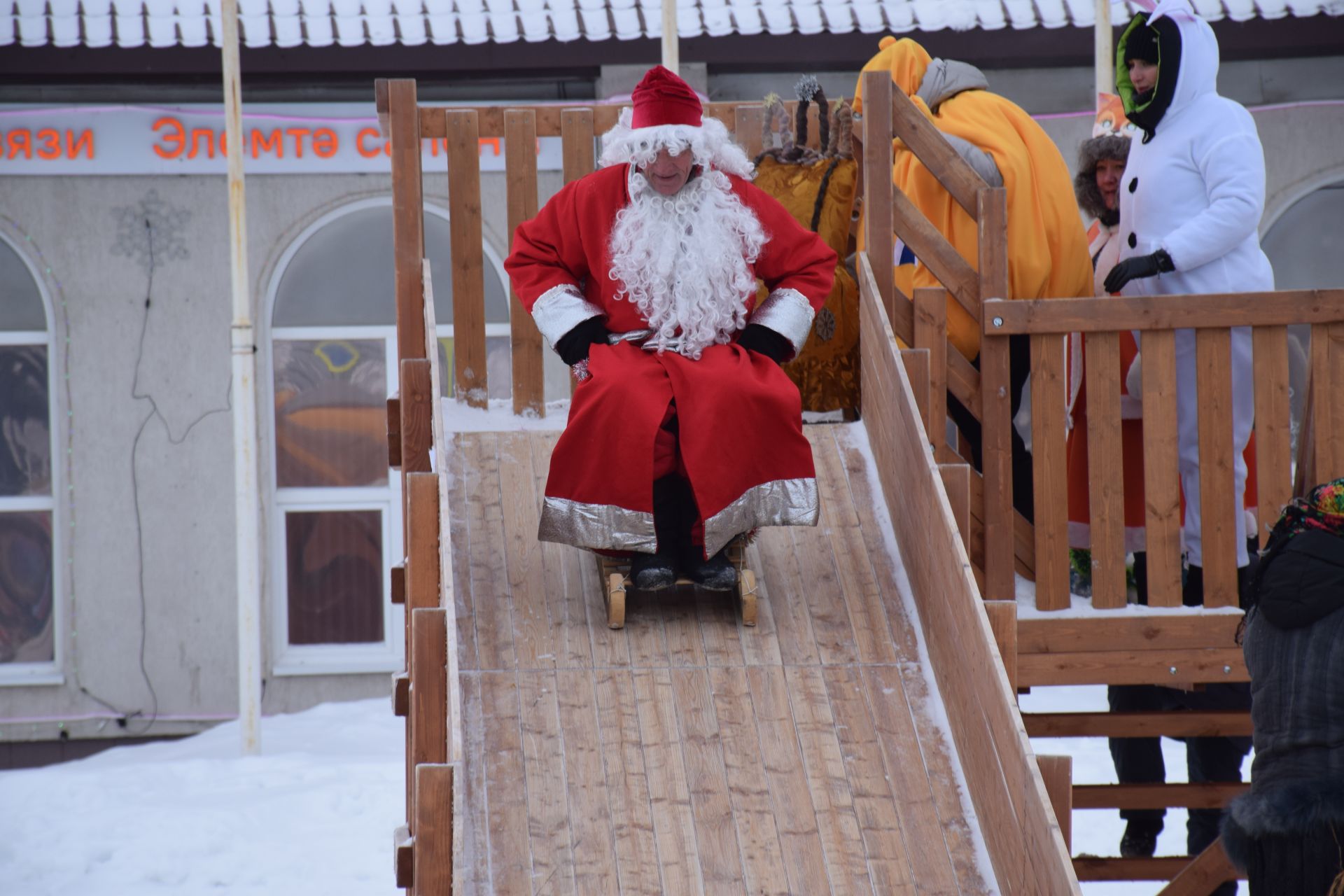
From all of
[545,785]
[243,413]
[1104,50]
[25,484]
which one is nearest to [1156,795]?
[545,785]

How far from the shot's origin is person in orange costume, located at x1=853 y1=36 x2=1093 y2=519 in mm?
4715

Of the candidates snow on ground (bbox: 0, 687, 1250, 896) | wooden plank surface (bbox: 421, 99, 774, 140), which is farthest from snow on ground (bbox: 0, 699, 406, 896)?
wooden plank surface (bbox: 421, 99, 774, 140)

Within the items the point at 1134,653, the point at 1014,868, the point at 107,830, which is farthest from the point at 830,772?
the point at 107,830

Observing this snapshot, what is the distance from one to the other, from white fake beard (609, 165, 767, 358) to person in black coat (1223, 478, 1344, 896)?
1.41 m

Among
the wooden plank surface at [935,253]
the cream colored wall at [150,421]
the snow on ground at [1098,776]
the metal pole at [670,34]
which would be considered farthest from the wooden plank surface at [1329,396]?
the cream colored wall at [150,421]

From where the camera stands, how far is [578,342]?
12.8 ft

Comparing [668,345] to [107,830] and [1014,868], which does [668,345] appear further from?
[107,830]

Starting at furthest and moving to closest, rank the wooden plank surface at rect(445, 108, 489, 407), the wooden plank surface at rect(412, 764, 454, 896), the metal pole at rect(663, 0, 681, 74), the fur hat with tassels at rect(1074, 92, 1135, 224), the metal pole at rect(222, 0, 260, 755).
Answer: the metal pole at rect(222, 0, 260, 755) → the metal pole at rect(663, 0, 681, 74) → the fur hat with tassels at rect(1074, 92, 1135, 224) → the wooden plank surface at rect(445, 108, 489, 407) → the wooden plank surface at rect(412, 764, 454, 896)

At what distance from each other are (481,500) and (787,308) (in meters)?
0.97

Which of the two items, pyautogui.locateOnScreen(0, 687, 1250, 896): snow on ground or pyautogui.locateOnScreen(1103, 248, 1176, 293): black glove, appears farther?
pyautogui.locateOnScreen(0, 687, 1250, 896): snow on ground

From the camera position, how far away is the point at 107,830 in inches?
296

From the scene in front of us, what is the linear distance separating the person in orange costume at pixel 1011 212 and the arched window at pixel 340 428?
15.6ft

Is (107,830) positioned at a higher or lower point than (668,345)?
lower

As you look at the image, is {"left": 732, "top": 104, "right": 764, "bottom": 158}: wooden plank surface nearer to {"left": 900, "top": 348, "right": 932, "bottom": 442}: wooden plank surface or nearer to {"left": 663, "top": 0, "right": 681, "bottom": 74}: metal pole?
{"left": 900, "top": 348, "right": 932, "bottom": 442}: wooden plank surface
